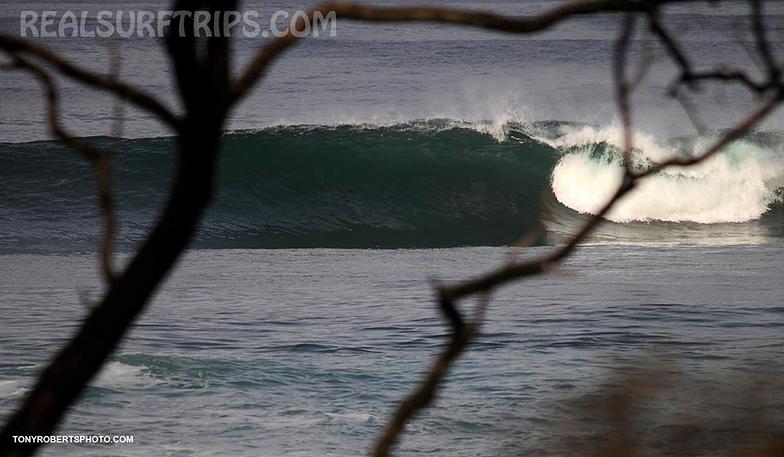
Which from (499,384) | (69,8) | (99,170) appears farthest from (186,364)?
(69,8)

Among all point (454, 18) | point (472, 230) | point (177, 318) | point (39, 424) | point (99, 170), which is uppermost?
point (454, 18)

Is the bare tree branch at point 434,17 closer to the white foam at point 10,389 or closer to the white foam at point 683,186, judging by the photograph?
Result: the white foam at point 10,389

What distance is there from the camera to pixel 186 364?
698 centimetres

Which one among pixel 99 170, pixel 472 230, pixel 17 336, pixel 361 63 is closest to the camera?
pixel 99 170

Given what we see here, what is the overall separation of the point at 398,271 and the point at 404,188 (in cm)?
629

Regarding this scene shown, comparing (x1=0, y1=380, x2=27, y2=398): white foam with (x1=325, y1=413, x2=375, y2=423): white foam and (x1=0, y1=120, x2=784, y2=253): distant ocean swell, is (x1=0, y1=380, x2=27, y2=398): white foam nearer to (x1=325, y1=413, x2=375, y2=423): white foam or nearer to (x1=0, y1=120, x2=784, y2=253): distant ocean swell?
(x1=325, y1=413, x2=375, y2=423): white foam

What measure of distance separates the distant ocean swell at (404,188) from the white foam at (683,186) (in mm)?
24

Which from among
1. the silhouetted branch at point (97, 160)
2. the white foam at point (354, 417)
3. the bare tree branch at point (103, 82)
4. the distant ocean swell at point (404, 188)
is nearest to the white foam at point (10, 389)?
the white foam at point (354, 417)

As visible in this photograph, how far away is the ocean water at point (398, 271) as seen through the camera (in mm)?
5754

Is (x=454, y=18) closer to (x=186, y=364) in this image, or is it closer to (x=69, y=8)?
(x=186, y=364)

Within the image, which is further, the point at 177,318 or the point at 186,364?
the point at 177,318

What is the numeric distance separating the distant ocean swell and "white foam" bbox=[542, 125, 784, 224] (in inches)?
0.9

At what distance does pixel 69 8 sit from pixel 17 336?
58069 mm

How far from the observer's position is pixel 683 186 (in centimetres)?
1725
